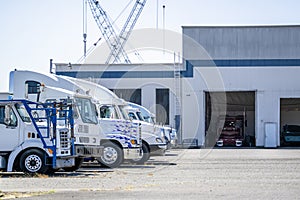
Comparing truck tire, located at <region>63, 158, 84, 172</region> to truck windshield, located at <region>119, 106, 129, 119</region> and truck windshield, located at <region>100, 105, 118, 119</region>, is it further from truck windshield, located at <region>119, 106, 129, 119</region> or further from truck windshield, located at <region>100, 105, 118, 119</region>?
truck windshield, located at <region>119, 106, 129, 119</region>

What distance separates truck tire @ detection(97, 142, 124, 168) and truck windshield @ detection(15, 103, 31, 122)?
4112mm

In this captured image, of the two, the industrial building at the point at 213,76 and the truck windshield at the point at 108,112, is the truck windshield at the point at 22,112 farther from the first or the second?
the industrial building at the point at 213,76

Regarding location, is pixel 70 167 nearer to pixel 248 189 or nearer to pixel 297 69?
pixel 248 189

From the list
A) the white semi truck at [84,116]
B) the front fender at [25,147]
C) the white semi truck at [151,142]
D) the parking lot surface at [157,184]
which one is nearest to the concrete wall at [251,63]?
the white semi truck at [151,142]

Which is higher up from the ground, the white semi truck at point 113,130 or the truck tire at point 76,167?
the white semi truck at point 113,130

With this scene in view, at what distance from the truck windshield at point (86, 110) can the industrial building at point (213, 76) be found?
926 inches

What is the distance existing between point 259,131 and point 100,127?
83.5ft

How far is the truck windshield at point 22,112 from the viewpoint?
63.0 feet

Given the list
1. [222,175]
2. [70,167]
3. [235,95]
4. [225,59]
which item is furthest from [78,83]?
[235,95]

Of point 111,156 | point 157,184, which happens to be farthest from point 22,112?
point 157,184

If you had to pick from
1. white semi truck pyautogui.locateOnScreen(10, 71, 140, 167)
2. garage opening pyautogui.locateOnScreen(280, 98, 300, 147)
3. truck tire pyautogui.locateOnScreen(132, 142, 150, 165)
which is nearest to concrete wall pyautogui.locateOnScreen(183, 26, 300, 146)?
garage opening pyautogui.locateOnScreen(280, 98, 300, 147)

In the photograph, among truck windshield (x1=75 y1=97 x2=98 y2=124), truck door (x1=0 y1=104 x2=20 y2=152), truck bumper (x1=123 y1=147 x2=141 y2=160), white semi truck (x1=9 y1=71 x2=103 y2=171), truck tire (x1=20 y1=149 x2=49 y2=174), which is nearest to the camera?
truck tire (x1=20 y1=149 x2=49 y2=174)

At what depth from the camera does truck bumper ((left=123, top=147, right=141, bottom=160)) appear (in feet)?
75.6

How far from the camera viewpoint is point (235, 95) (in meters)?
49.1
